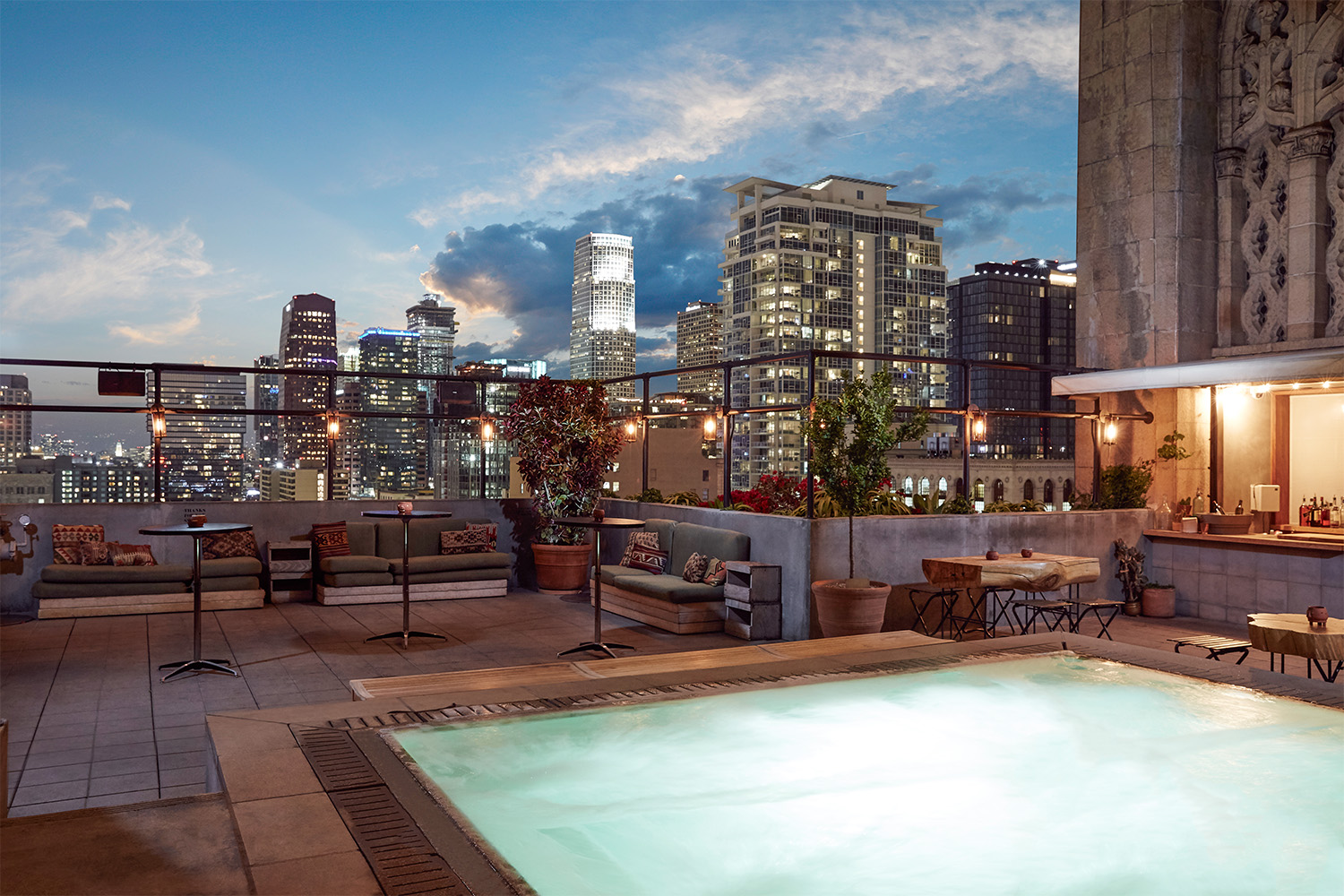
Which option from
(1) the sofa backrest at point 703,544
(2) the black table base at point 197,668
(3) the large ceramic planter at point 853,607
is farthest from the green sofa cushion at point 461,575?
(3) the large ceramic planter at point 853,607

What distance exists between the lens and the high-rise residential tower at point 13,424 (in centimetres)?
912

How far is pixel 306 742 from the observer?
3248 mm

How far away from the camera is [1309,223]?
9609 mm

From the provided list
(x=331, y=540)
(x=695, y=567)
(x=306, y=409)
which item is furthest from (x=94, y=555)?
(x=695, y=567)

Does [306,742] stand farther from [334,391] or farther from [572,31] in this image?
[572,31]

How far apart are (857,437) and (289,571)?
6.23m

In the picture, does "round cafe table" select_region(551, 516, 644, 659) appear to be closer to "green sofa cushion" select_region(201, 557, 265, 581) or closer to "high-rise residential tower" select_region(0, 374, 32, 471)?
"green sofa cushion" select_region(201, 557, 265, 581)

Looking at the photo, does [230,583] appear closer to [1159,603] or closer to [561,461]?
[561,461]

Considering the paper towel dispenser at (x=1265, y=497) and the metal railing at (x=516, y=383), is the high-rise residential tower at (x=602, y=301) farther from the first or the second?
the paper towel dispenser at (x=1265, y=497)

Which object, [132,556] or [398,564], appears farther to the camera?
[398,564]

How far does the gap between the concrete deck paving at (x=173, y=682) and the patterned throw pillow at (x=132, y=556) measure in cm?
59

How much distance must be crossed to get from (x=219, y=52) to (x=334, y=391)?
4.97m

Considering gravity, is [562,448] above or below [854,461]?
above

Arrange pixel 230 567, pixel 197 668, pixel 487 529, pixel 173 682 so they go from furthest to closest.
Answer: pixel 487 529
pixel 230 567
pixel 197 668
pixel 173 682
